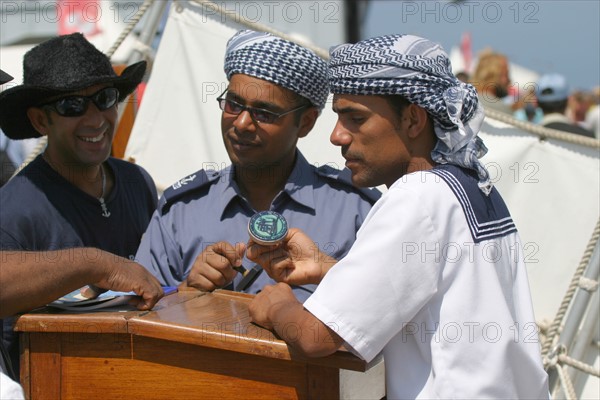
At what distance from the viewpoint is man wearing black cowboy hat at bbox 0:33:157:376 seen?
2887mm

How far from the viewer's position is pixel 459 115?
2115 mm

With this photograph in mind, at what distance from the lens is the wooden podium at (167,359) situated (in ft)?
6.61

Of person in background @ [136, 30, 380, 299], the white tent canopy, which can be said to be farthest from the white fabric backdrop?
person in background @ [136, 30, 380, 299]

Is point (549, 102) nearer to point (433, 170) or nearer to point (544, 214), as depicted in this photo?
point (544, 214)

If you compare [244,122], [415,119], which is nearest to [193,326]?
[415,119]

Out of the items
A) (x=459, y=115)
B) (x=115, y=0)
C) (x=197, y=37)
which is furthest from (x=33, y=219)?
(x=115, y=0)

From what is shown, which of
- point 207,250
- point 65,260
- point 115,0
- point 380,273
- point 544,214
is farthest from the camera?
point 115,0

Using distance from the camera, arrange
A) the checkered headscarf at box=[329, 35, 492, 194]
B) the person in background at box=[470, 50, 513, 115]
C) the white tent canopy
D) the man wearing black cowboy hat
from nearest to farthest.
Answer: the checkered headscarf at box=[329, 35, 492, 194] → the man wearing black cowboy hat → the white tent canopy → the person in background at box=[470, 50, 513, 115]

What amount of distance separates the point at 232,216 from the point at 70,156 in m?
0.67

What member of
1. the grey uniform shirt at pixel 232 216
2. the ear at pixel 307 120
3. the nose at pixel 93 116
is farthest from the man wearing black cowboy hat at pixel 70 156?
the ear at pixel 307 120

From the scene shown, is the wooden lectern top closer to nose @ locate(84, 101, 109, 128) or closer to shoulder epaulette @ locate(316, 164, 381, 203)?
shoulder epaulette @ locate(316, 164, 381, 203)

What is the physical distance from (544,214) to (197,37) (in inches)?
81.9

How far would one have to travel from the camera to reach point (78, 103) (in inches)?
123

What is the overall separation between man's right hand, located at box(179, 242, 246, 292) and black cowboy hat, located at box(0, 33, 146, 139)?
0.89 metres
